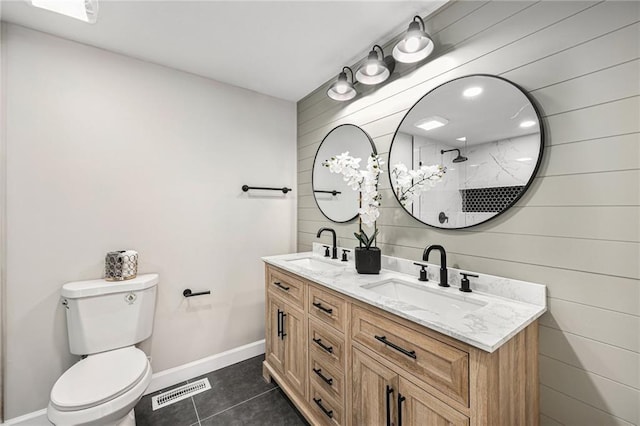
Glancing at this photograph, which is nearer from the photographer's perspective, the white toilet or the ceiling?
the white toilet

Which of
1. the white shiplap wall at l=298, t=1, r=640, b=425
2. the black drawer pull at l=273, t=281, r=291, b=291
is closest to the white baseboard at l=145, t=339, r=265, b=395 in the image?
the black drawer pull at l=273, t=281, r=291, b=291

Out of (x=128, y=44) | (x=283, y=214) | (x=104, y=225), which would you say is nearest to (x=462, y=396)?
(x=283, y=214)

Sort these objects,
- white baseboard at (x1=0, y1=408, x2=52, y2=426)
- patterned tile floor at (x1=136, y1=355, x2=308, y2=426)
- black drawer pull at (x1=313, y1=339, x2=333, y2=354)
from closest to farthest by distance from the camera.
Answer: black drawer pull at (x1=313, y1=339, x2=333, y2=354)
white baseboard at (x1=0, y1=408, x2=52, y2=426)
patterned tile floor at (x1=136, y1=355, x2=308, y2=426)

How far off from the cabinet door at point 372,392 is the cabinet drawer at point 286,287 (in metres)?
0.52

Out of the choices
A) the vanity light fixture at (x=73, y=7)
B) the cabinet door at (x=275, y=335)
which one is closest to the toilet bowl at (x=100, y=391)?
the cabinet door at (x=275, y=335)

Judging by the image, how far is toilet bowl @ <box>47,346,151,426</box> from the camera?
121 cm

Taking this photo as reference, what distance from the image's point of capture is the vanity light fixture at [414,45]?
53.1 inches

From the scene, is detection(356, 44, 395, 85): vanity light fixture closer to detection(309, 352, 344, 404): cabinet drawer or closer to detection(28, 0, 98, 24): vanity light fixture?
detection(28, 0, 98, 24): vanity light fixture

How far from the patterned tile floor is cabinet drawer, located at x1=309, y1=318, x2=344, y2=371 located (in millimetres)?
541

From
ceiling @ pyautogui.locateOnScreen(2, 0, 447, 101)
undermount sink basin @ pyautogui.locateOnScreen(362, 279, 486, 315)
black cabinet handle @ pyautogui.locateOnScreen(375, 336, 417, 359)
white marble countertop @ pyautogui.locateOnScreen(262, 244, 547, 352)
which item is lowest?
black cabinet handle @ pyautogui.locateOnScreen(375, 336, 417, 359)

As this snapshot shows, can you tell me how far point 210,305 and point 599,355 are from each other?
236 centimetres

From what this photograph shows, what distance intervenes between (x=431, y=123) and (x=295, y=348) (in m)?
1.62

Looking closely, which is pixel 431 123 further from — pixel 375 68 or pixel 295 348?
pixel 295 348

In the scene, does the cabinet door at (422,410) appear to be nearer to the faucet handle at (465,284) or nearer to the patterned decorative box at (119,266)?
the faucet handle at (465,284)
